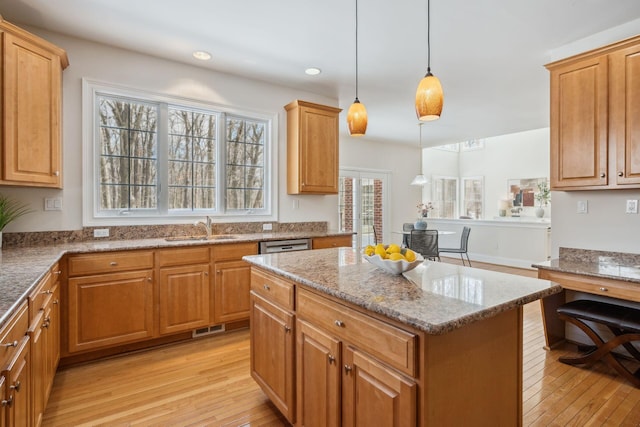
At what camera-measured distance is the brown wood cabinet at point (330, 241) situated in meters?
3.74

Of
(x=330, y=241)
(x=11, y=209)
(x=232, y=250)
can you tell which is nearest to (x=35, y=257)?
(x=11, y=209)

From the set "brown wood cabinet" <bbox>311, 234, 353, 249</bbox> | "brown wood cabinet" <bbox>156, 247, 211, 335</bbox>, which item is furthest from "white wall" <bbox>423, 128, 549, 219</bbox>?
"brown wood cabinet" <bbox>156, 247, 211, 335</bbox>

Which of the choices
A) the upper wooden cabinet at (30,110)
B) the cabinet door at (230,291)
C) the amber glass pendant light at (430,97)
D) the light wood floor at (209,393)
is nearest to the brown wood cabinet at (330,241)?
the cabinet door at (230,291)

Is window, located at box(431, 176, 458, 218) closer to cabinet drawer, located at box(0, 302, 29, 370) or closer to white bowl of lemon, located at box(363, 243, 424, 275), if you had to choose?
white bowl of lemon, located at box(363, 243, 424, 275)

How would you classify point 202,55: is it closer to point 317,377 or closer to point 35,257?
point 35,257

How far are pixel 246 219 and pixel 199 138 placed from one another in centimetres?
101

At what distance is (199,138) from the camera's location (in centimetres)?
367

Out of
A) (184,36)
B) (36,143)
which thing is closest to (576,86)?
(184,36)

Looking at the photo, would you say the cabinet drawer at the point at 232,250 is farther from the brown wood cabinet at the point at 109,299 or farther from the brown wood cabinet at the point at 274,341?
the brown wood cabinet at the point at 274,341

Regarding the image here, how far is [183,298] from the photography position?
3.01m

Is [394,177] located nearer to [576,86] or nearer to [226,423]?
[576,86]

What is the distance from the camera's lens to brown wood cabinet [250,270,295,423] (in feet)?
5.77

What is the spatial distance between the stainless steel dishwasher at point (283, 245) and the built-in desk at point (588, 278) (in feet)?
6.97

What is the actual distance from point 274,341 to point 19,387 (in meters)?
1.09
